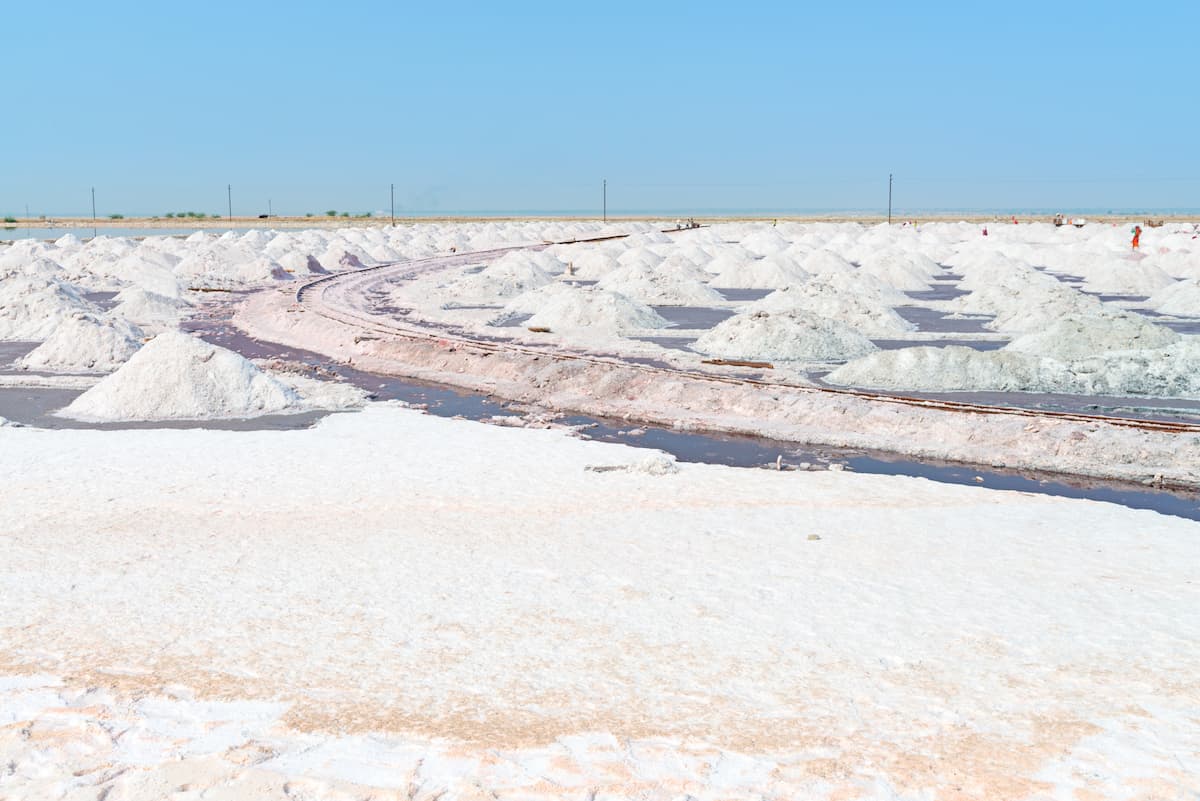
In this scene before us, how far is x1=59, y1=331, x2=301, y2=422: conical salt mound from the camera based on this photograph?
43.7 ft

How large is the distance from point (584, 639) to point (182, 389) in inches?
372

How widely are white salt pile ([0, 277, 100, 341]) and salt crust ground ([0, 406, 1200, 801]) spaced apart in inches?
498

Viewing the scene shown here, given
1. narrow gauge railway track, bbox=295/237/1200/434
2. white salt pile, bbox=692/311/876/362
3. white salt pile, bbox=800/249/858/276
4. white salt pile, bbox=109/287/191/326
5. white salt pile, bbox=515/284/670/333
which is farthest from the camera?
white salt pile, bbox=800/249/858/276

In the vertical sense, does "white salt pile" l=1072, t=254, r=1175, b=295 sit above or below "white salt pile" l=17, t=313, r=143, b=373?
above

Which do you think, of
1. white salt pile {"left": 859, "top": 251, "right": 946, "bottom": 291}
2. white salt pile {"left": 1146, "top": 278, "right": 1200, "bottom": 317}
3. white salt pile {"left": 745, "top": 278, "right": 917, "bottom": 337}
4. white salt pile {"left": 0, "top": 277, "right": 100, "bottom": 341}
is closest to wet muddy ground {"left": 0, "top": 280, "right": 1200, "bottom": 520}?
white salt pile {"left": 0, "top": 277, "right": 100, "bottom": 341}

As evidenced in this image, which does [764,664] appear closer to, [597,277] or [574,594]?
Result: [574,594]

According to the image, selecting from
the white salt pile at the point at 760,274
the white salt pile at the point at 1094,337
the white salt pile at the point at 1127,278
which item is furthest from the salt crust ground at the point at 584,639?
the white salt pile at the point at 1127,278

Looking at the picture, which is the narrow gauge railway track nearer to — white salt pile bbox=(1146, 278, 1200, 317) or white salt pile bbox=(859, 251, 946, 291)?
white salt pile bbox=(1146, 278, 1200, 317)

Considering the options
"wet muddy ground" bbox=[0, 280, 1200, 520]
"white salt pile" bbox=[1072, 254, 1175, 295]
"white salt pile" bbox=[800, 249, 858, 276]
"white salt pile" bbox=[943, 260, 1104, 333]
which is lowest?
"wet muddy ground" bbox=[0, 280, 1200, 520]

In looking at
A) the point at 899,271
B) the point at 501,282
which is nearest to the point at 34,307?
the point at 501,282

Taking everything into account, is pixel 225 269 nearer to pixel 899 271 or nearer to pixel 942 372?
pixel 899 271

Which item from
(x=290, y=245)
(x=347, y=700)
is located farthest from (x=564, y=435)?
(x=290, y=245)

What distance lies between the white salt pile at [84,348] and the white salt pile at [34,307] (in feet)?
8.50

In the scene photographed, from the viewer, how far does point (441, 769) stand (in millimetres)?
4684
